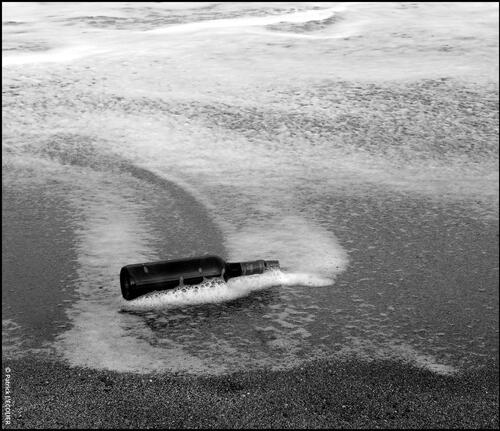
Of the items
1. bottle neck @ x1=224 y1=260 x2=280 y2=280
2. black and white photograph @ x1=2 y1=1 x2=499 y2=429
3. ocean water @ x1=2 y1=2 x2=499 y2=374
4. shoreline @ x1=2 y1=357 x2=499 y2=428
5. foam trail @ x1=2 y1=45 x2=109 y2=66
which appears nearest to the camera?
shoreline @ x1=2 y1=357 x2=499 y2=428

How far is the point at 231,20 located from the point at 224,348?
2.79 metres

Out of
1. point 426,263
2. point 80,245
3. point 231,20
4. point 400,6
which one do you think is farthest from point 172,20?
point 426,263

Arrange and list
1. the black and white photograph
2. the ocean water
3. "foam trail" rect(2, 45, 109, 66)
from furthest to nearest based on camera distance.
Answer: "foam trail" rect(2, 45, 109, 66)
the ocean water
the black and white photograph

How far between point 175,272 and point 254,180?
0.92 m

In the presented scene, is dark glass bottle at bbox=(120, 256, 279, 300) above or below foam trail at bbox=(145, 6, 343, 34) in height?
below

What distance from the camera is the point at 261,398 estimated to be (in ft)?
4.27

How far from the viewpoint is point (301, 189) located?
2492 mm

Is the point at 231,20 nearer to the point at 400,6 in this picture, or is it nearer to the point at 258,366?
the point at 400,6

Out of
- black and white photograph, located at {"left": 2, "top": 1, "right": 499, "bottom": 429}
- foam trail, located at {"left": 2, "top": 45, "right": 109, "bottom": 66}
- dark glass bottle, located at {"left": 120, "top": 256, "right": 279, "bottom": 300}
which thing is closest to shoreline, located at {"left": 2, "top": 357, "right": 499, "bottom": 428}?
black and white photograph, located at {"left": 2, "top": 1, "right": 499, "bottom": 429}

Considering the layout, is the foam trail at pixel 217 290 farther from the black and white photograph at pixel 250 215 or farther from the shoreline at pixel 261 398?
the shoreline at pixel 261 398

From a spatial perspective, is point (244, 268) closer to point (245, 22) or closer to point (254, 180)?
point (254, 180)

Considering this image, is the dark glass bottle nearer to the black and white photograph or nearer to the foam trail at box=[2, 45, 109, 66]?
the black and white photograph

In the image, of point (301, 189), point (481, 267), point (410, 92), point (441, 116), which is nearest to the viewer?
point (481, 267)

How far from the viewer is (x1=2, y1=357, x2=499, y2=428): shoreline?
1.24 m
